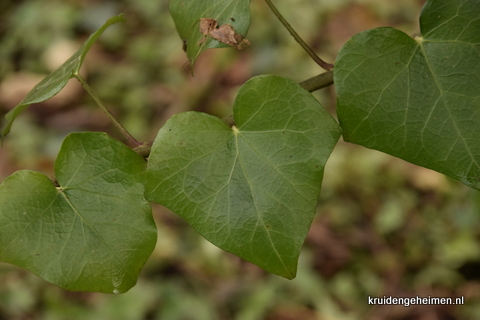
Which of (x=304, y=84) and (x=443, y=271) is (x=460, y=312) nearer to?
(x=443, y=271)

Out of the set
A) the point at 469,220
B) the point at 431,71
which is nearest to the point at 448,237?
the point at 469,220

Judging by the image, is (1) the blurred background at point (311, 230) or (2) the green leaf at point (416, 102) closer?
(2) the green leaf at point (416, 102)

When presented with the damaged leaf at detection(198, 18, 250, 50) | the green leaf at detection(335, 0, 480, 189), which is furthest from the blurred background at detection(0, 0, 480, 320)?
the damaged leaf at detection(198, 18, 250, 50)

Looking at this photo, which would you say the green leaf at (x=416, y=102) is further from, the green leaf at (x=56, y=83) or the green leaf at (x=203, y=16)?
the green leaf at (x=56, y=83)

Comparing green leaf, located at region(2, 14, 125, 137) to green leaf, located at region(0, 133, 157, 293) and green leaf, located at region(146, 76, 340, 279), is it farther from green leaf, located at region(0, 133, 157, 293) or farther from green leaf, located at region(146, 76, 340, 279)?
green leaf, located at region(146, 76, 340, 279)

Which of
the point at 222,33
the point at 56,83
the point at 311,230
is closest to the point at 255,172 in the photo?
the point at 222,33

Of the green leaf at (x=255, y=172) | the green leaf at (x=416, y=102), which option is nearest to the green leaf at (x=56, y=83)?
the green leaf at (x=255, y=172)
